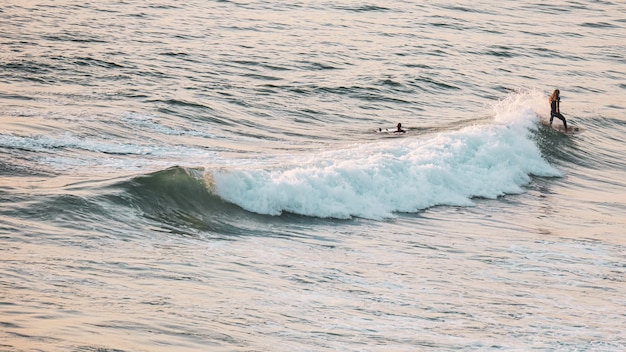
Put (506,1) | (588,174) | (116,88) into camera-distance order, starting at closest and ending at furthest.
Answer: (588,174), (116,88), (506,1)

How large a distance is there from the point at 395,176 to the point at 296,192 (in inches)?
93.1

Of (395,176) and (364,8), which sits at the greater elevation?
(364,8)

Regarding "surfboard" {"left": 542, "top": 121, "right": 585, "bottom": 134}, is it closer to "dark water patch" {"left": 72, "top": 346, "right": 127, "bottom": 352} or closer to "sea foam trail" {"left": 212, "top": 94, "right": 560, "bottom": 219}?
"sea foam trail" {"left": 212, "top": 94, "right": 560, "bottom": 219}

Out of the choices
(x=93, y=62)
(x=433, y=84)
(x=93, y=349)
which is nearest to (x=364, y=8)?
(x=433, y=84)

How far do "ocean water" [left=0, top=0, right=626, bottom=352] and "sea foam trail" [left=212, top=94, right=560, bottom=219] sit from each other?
1.8 inches

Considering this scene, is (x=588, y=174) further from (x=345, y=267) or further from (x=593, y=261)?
(x=345, y=267)

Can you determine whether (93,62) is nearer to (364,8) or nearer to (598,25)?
(364,8)

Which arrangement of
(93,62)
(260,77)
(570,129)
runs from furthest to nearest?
(260,77)
(93,62)
(570,129)

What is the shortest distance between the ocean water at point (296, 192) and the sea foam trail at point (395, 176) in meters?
0.05

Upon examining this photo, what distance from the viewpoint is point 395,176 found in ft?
53.5

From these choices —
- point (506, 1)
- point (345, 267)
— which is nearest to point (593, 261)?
point (345, 267)

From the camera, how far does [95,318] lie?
8062 millimetres

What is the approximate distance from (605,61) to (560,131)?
462 inches

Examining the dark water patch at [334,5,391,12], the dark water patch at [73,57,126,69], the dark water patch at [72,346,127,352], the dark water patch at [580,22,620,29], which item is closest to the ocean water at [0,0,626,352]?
the dark water patch at [72,346,127,352]
